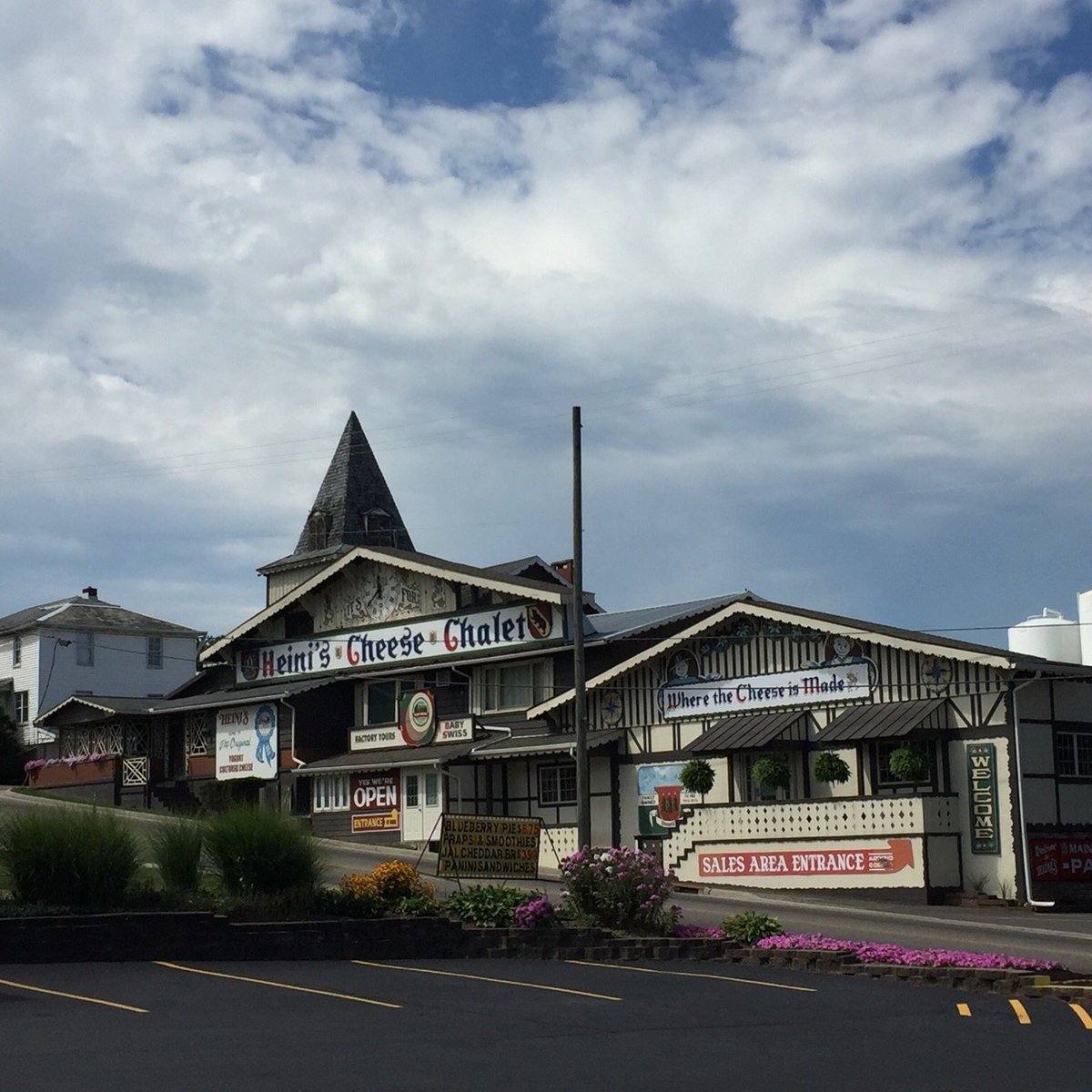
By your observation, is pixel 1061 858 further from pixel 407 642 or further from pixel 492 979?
pixel 407 642

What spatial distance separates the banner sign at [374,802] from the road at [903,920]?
6.17 m

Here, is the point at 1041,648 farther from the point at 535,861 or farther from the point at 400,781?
the point at 535,861

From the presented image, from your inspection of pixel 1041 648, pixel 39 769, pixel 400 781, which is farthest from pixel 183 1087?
pixel 39 769

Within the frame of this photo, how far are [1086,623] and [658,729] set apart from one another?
1579 cm

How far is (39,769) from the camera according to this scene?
57000 mm

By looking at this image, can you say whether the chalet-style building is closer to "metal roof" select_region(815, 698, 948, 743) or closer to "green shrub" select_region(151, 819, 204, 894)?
"metal roof" select_region(815, 698, 948, 743)

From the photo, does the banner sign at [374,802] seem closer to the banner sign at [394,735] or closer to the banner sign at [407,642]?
the banner sign at [394,735]

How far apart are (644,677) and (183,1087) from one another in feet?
95.9

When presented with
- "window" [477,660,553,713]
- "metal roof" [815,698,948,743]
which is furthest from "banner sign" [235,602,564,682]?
"metal roof" [815,698,948,743]

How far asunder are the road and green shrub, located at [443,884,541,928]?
89.1 inches

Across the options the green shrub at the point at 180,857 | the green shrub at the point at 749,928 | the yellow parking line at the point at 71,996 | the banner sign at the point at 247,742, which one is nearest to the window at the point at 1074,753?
the green shrub at the point at 749,928

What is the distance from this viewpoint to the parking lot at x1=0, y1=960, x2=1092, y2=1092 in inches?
419

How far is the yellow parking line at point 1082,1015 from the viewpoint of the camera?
1356cm

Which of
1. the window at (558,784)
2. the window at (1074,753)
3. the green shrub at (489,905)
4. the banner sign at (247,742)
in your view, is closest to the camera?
the green shrub at (489,905)
